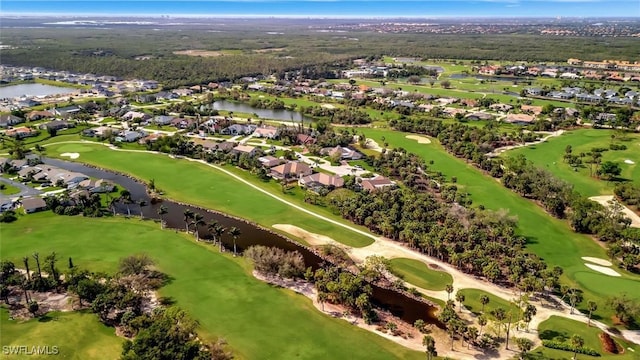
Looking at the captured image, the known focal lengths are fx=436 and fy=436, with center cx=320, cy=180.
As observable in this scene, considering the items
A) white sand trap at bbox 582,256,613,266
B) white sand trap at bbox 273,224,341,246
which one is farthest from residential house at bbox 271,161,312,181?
white sand trap at bbox 582,256,613,266

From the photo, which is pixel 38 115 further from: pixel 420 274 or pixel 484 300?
pixel 484 300

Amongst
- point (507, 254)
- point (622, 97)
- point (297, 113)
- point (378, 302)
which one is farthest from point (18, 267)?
point (622, 97)

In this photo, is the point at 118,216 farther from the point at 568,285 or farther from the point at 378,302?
the point at 568,285

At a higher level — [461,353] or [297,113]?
[297,113]

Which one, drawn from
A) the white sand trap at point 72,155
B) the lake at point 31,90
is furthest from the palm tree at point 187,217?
the lake at point 31,90

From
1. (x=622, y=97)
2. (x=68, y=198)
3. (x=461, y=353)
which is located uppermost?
(x=622, y=97)

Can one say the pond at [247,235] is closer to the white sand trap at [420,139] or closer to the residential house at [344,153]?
the residential house at [344,153]

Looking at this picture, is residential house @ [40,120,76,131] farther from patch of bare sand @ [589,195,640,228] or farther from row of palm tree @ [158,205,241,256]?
patch of bare sand @ [589,195,640,228]

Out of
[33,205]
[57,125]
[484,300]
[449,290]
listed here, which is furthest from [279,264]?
[57,125]
